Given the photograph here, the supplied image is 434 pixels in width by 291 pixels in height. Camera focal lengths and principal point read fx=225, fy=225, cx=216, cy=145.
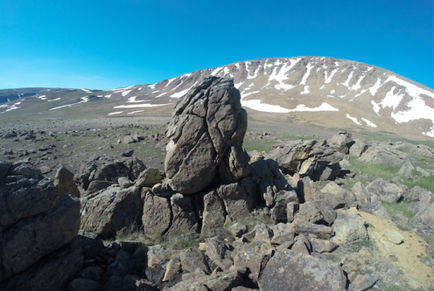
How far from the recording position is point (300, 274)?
601 centimetres

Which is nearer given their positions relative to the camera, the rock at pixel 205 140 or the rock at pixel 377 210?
the rock at pixel 205 140

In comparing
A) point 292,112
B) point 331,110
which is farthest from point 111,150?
point 331,110

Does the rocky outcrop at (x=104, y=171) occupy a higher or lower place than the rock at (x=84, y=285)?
higher

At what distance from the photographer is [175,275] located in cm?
670

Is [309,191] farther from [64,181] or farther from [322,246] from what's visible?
[64,181]

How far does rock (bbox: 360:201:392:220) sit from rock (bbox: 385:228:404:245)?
1785mm

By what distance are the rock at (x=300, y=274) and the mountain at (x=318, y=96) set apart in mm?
26102

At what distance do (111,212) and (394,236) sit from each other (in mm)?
10603

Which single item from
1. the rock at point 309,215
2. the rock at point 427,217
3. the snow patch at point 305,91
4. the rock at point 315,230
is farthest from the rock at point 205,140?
the snow patch at point 305,91

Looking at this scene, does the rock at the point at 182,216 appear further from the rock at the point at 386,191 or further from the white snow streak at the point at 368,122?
the white snow streak at the point at 368,122

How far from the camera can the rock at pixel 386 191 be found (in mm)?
12648

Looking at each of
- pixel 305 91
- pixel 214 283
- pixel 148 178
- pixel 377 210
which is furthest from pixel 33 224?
pixel 305 91

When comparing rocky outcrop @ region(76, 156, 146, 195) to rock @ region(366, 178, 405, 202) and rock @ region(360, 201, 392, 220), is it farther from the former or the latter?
rock @ region(366, 178, 405, 202)

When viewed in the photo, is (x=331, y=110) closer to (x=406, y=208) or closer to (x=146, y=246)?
(x=406, y=208)
